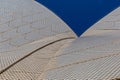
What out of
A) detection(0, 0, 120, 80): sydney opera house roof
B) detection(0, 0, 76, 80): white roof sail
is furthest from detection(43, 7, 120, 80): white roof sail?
detection(0, 0, 76, 80): white roof sail

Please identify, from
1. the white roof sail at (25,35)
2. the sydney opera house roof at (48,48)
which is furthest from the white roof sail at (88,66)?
Result: the white roof sail at (25,35)

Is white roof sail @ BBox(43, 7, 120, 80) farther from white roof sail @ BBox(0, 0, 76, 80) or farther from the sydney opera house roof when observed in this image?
white roof sail @ BBox(0, 0, 76, 80)

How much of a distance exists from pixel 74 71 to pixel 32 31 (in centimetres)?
550

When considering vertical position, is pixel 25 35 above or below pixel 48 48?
below

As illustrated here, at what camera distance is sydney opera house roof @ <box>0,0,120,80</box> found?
13.8 feet

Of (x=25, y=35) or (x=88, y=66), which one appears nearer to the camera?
(x=88, y=66)

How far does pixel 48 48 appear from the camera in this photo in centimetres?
751

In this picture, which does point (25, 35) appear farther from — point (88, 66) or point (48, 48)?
point (88, 66)

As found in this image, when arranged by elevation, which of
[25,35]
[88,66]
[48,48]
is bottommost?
[25,35]

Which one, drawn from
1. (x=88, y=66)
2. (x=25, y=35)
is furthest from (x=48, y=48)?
(x=88, y=66)

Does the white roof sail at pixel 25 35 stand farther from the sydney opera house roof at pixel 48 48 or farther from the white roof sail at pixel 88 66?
the white roof sail at pixel 88 66

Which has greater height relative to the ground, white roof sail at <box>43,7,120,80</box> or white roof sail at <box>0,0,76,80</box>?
white roof sail at <box>43,7,120,80</box>

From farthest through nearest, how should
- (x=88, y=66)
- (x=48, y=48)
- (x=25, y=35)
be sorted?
1. (x=25, y=35)
2. (x=48, y=48)
3. (x=88, y=66)

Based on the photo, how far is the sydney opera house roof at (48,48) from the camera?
13.8 feet
